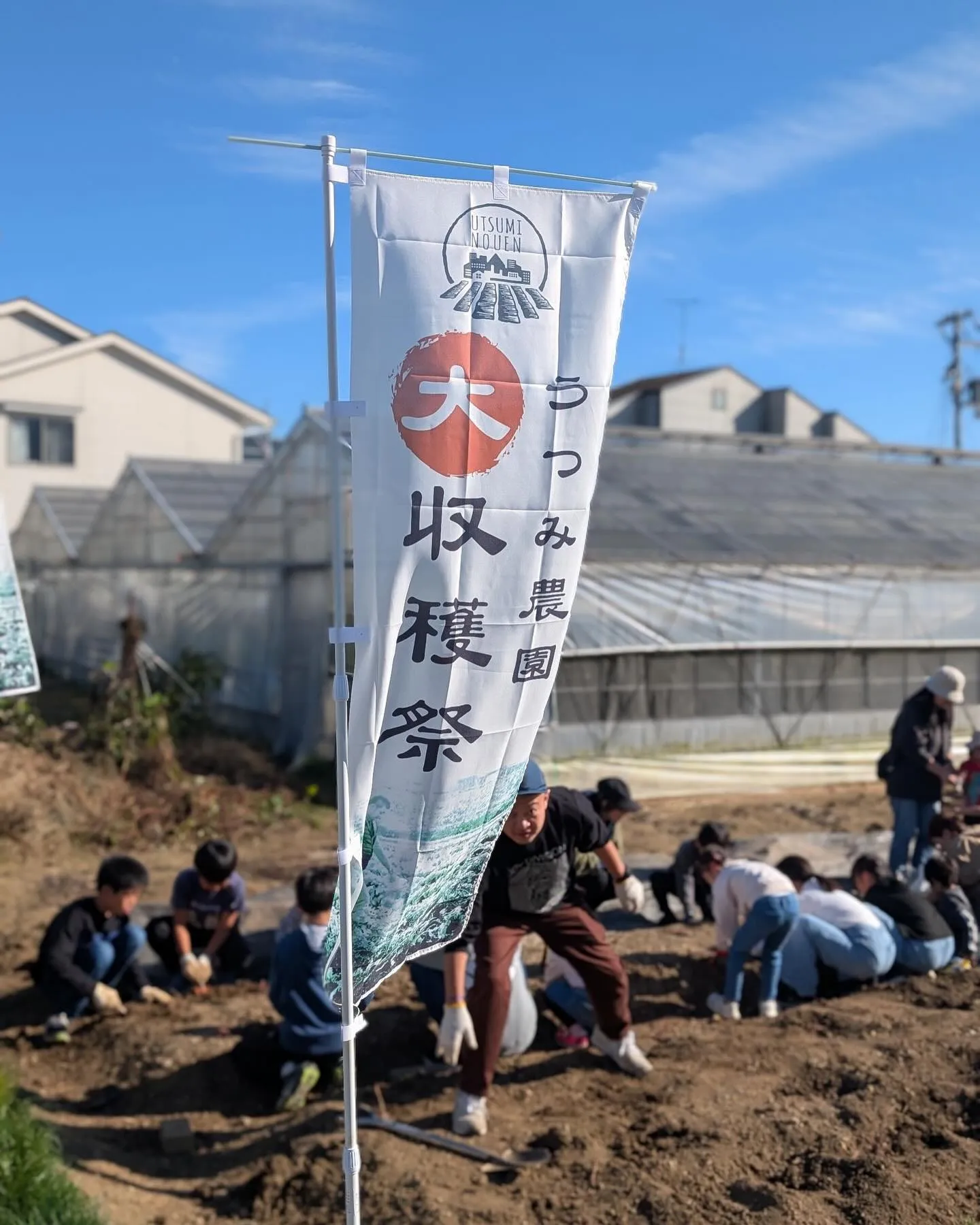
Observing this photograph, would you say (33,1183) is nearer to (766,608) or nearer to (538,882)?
(538,882)

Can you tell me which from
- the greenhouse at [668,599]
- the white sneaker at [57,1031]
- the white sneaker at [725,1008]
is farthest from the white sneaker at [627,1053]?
the greenhouse at [668,599]

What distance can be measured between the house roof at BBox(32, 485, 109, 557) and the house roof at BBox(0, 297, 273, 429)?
4.44 m

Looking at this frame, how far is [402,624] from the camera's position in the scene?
3209mm

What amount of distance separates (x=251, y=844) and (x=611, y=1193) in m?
6.23

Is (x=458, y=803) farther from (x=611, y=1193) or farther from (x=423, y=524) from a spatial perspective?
(x=611, y=1193)

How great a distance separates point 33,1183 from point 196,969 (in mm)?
2471

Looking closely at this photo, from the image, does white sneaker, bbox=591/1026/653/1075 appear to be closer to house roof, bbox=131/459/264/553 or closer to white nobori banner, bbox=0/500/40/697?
white nobori banner, bbox=0/500/40/697

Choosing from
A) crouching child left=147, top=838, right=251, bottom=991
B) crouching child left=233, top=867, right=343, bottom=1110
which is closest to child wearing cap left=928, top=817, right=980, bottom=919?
crouching child left=233, top=867, right=343, bottom=1110

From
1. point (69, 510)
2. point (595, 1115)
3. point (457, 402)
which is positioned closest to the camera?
point (457, 402)

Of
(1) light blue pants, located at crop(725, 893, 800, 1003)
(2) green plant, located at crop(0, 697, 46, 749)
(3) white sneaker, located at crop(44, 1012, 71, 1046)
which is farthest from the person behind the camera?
(2) green plant, located at crop(0, 697, 46, 749)

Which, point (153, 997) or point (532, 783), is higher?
point (532, 783)

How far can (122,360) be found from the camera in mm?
25750

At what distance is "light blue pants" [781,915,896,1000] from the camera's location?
19.0ft

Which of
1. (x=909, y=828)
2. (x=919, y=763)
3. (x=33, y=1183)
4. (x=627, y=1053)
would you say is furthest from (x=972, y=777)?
(x=33, y=1183)
